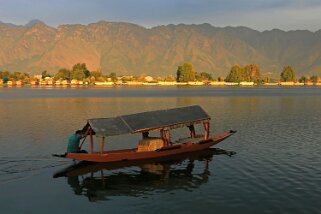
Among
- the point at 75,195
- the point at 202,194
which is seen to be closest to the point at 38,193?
the point at 75,195

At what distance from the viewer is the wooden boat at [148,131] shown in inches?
1432

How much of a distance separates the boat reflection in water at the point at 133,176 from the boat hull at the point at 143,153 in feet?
2.03

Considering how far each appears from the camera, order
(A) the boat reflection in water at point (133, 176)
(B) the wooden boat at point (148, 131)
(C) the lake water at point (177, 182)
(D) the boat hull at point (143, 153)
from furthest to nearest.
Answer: (B) the wooden boat at point (148, 131) → (D) the boat hull at point (143, 153) → (A) the boat reflection in water at point (133, 176) → (C) the lake water at point (177, 182)

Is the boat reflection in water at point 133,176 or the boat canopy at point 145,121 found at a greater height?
the boat canopy at point 145,121

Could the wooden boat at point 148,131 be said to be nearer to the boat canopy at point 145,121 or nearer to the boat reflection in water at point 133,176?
the boat canopy at point 145,121

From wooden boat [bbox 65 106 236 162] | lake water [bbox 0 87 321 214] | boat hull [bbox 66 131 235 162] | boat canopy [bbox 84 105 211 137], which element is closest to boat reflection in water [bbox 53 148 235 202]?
lake water [bbox 0 87 321 214]

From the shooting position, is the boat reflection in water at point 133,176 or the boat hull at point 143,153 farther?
the boat hull at point 143,153

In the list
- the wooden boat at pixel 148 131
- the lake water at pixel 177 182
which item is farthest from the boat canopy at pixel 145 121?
the lake water at pixel 177 182

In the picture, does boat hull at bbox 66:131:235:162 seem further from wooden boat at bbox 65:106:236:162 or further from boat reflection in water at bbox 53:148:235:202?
boat reflection in water at bbox 53:148:235:202

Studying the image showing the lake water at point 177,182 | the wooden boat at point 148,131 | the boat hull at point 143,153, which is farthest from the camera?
the wooden boat at point 148,131

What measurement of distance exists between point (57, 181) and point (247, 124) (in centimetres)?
4221

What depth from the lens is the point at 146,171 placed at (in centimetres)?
3562

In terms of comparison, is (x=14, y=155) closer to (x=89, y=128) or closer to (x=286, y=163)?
(x=89, y=128)

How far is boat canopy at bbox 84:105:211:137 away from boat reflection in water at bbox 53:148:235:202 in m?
3.50
